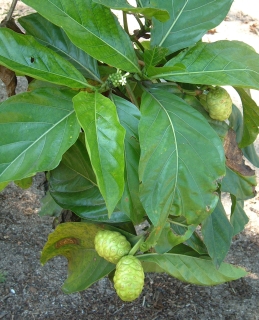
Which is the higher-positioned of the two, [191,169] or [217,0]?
[217,0]

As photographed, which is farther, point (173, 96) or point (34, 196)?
point (34, 196)

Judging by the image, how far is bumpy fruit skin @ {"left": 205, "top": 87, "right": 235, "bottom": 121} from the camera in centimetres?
87

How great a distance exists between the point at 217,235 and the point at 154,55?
0.43 m

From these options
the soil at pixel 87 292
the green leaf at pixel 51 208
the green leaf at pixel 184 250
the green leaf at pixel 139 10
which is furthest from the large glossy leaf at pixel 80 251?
the soil at pixel 87 292

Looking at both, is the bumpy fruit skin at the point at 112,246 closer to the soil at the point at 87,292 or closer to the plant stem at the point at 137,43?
the plant stem at the point at 137,43

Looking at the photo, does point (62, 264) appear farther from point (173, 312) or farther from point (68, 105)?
point (68, 105)

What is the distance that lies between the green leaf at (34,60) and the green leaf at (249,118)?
36 centimetres

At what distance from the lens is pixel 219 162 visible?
80 centimetres

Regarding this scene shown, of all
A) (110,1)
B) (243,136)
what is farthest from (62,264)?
(110,1)

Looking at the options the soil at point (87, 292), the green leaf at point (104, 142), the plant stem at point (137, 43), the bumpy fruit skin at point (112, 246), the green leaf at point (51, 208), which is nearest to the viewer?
the green leaf at point (104, 142)

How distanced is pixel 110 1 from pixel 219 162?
31 cm

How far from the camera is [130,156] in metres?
0.83

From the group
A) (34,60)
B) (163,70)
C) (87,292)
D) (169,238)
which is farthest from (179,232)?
→ (87,292)

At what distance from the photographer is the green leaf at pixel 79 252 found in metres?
1.03
